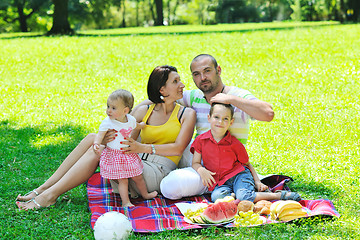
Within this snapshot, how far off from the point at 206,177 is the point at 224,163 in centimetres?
23

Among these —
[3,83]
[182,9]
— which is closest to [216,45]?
[3,83]

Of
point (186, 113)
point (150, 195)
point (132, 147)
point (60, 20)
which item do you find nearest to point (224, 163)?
point (186, 113)

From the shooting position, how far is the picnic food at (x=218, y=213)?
12.9 ft

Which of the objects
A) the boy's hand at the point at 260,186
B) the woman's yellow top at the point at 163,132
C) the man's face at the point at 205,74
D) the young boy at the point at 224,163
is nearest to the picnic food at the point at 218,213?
the young boy at the point at 224,163

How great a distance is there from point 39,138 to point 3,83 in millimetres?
4296

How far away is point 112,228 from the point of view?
368 cm

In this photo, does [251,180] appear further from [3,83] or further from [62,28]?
[62,28]

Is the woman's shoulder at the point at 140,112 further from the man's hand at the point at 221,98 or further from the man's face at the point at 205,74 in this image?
the man's hand at the point at 221,98

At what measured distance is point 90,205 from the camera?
14.7 feet

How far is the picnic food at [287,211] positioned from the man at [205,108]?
84 cm

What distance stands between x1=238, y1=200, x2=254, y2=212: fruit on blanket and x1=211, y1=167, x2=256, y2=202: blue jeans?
0.12 m

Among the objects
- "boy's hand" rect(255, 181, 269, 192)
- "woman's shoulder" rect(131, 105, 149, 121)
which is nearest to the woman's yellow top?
"woman's shoulder" rect(131, 105, 149, 121)

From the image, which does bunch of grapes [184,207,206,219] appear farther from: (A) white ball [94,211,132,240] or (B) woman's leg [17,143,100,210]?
(B) woman's leg [17,143,100,210]

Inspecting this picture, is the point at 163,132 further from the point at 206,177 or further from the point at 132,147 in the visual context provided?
the point at 206,177
